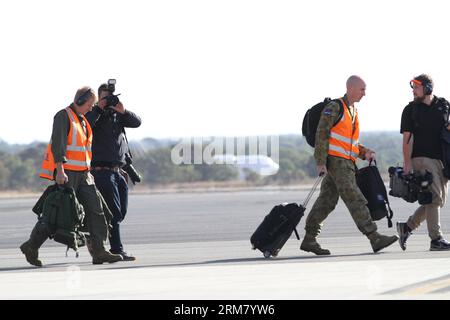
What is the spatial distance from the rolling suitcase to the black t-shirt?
1.27 m

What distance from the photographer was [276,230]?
14.9 m

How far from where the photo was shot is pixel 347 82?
14.9m

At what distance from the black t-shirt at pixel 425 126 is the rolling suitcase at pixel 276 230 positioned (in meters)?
1.27

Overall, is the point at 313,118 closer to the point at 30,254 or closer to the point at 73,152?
the point at 73,152

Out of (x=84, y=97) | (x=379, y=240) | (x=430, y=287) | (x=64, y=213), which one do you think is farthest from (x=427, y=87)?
(x=430, y=287)

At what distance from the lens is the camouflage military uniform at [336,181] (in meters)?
14.7

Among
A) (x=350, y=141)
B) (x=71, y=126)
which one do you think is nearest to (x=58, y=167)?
(x=71, y=126)

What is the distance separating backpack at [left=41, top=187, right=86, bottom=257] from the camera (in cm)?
1398

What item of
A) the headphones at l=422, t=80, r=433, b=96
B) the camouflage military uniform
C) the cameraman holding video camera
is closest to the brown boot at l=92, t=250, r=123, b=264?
the cameraman holding video camera

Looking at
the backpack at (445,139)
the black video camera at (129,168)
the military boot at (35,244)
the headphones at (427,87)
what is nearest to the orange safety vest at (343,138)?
the backpack at (445,139)

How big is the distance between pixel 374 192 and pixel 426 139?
0.86 m

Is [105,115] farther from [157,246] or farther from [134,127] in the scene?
[157,246]

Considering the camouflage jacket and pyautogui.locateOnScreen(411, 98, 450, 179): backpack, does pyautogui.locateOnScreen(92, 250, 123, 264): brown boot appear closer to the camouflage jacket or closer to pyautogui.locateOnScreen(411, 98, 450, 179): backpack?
the camouflage jacket

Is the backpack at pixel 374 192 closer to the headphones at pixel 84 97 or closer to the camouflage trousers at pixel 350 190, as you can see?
the camouflage trousers at pixel 350 190
